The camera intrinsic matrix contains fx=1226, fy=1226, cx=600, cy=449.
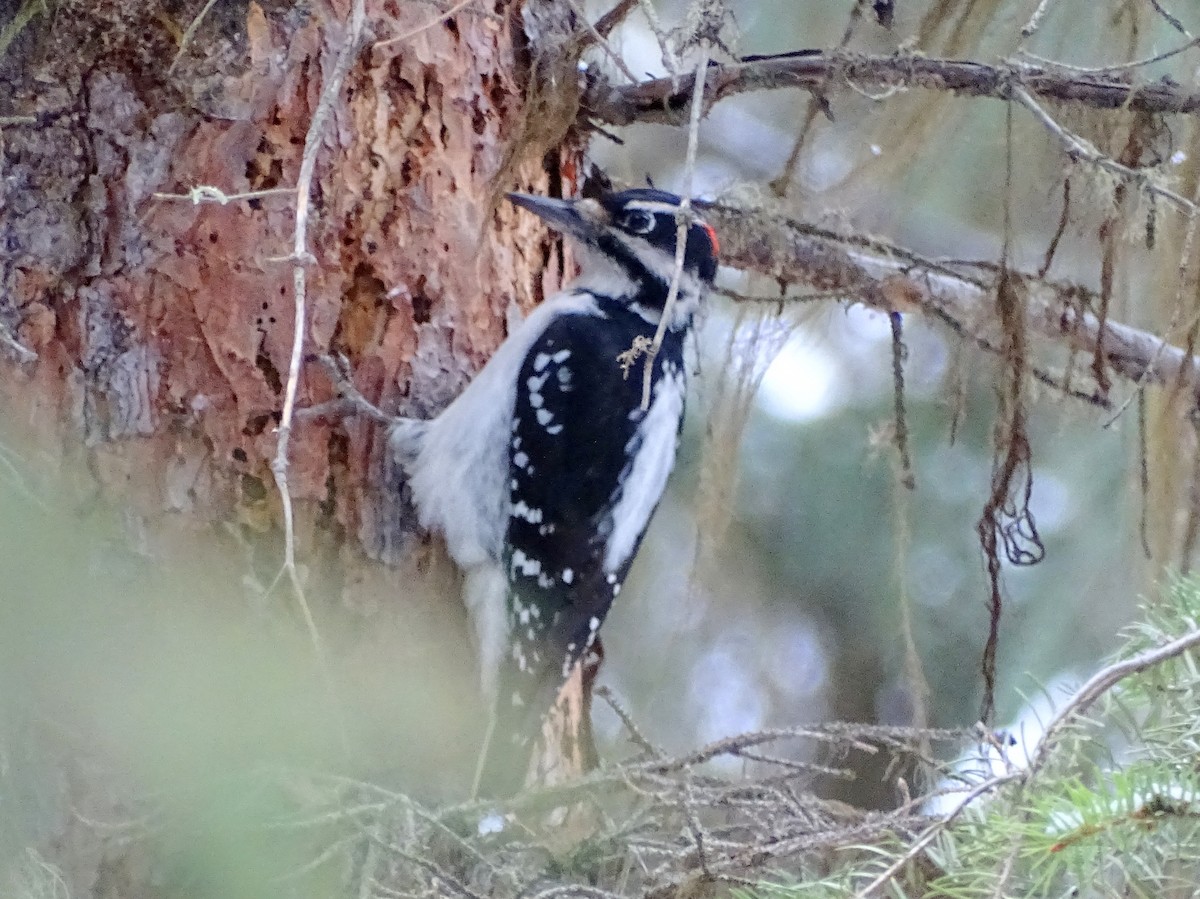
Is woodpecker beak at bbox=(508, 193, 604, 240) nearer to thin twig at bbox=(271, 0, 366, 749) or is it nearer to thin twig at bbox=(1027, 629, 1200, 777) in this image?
thin twig at bbox=(271, 0, 366, 749)

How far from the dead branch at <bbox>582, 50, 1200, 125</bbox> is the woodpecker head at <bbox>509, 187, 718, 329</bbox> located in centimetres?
28

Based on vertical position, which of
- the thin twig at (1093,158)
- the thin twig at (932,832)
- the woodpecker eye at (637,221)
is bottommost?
the thin twig at (932,832)

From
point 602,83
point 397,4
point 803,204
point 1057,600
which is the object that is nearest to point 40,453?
point 397,4

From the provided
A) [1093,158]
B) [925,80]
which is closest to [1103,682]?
[1093,158]

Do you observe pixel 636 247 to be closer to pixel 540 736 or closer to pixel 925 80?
pixel 925 80

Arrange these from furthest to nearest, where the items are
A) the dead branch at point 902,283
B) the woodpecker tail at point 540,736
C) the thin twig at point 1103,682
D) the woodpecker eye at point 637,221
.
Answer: the woodpecker eye at point 637,221
the dead branch at point 902,283
the woodpecker tail at point 540,736
the thin twig at point 1103,682

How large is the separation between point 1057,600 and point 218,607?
2.48m

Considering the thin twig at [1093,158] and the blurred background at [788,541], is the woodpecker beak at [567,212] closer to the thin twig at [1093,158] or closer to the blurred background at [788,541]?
the blurred background at [788,541]

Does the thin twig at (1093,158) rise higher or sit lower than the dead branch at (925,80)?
lower

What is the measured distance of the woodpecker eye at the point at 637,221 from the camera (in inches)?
86.0

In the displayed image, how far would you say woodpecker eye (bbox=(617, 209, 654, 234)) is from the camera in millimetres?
2186

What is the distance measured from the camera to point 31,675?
58.1 inches

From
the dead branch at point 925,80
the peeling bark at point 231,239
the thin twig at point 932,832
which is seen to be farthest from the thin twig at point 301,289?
the thin twig at point 932,832

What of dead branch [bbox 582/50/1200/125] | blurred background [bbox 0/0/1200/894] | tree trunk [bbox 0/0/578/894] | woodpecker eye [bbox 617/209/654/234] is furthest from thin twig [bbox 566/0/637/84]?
woodpecker eye [bbox 617/209/654/234]
